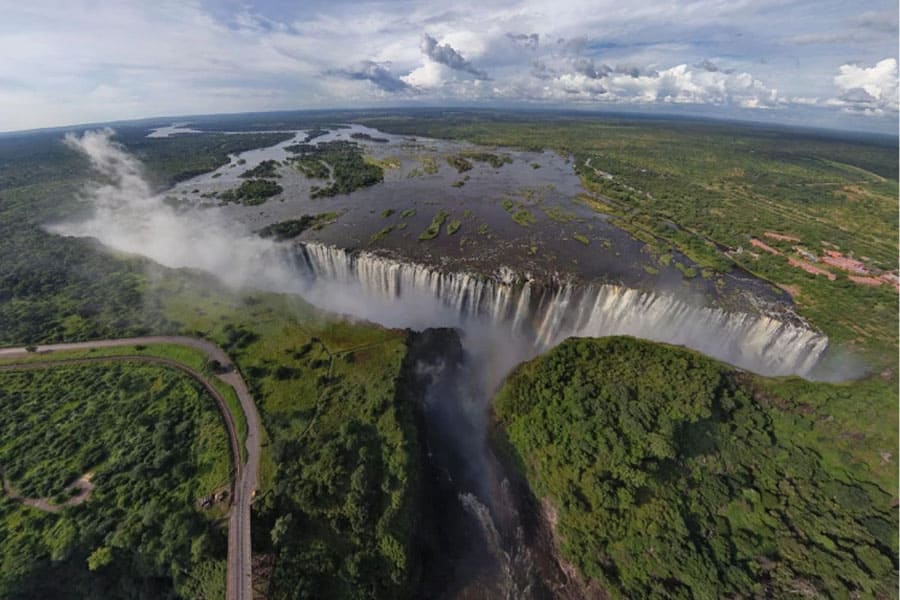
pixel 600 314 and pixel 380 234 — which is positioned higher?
pixel 380 234

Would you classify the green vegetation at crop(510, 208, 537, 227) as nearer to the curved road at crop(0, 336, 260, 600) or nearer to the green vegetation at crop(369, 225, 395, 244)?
the green vegetation at crop(369, 225, 395, 244)

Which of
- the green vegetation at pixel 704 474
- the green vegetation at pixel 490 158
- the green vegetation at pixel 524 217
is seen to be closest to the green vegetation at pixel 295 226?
the green vegetation at pixel 524 217

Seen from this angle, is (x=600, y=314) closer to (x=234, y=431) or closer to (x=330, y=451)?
(x=330, y=451)

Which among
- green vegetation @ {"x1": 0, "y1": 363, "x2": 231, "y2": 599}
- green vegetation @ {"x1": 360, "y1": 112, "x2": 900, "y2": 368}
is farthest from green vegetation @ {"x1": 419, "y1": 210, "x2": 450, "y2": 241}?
green vegetation @ {"x1": 0, "y1": 363, "x2": 231, "y2": 599}

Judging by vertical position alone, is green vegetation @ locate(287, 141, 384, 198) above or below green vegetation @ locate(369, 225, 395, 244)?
above

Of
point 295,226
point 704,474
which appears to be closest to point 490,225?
point 295,226

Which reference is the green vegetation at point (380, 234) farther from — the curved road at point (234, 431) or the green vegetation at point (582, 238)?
the green vegetation at point (582, 238)
